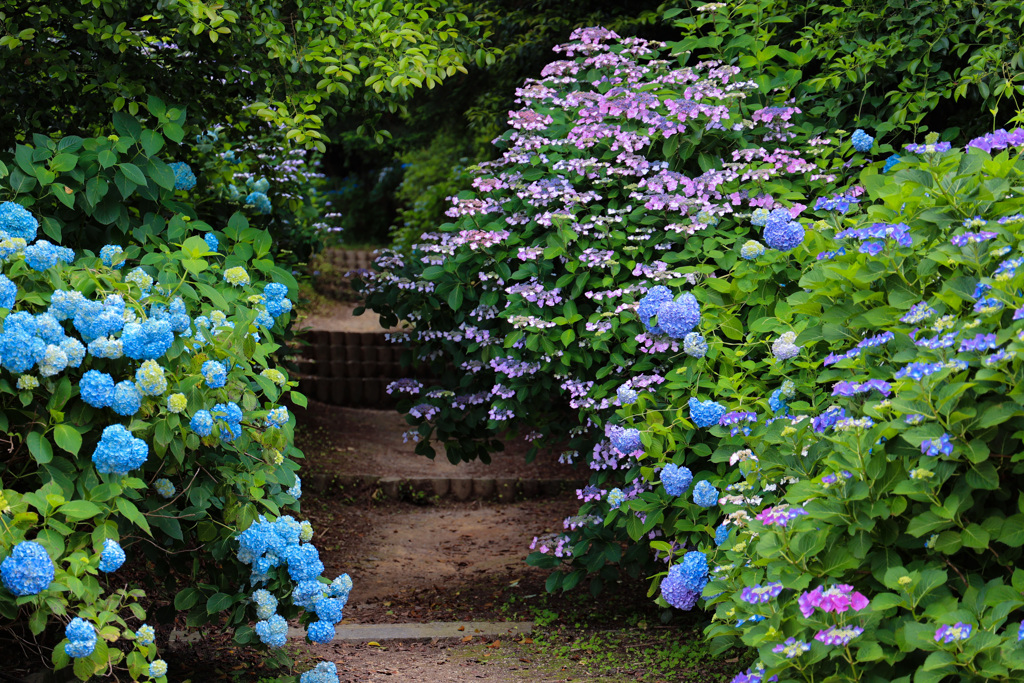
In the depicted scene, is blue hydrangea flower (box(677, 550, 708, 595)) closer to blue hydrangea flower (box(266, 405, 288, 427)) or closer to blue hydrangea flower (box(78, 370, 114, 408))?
blue hydrangea flower (box(266, 405, 288, 427))

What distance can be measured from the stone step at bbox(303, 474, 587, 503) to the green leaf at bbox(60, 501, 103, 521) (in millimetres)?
4353

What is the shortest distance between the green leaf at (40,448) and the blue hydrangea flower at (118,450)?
0.43ft

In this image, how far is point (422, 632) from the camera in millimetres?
3889

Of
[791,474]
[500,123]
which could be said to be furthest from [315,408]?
[791,474]

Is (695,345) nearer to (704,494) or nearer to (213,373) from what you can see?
(704,494)

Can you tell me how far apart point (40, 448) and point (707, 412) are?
1945 mm

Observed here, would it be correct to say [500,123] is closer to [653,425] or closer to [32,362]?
[653,425]

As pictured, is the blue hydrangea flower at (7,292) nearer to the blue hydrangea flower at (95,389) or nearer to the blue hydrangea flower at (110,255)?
the blue hydrangea flower at (95,389)

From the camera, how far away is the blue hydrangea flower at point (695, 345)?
2961 mm

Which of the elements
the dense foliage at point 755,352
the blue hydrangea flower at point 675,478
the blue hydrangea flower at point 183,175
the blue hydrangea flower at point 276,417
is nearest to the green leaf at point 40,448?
the blue hydrangea flower at point 276,417

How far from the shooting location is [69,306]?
7.81 feet

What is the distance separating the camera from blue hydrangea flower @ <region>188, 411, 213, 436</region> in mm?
2400

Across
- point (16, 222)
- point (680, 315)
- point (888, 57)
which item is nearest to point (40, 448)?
point (16, 222)

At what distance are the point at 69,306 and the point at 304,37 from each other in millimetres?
1907
